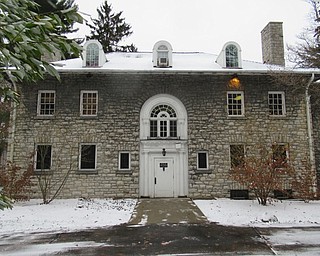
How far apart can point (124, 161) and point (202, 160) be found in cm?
387

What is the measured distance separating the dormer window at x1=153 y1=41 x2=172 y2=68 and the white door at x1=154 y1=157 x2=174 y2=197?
4909 mm

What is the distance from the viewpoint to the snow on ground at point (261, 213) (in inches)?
380

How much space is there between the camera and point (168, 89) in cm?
1537

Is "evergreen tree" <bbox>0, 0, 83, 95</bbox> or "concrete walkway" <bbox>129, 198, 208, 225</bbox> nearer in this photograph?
"evergreen tree" <bbox>0, 0, 83, 95</bbox>

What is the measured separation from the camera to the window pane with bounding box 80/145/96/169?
14852 millimetres

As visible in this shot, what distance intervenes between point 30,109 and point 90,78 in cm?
337

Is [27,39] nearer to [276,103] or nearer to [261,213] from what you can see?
[261,213]

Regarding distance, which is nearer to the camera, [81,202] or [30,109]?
[81,202]

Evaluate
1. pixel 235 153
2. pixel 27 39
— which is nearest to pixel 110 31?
pixel 235 153

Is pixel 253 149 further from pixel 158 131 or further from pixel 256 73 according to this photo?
pixel 158 131

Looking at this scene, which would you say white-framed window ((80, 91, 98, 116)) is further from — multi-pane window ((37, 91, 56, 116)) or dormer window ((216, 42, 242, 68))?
dormer window ((216, 42, 242, 68))

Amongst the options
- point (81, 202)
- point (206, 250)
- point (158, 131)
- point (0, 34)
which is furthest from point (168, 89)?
point (0, 34)

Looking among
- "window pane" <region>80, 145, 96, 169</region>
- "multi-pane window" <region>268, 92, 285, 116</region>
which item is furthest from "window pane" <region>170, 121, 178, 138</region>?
"multi-pane window" <region>268, 92, 285, 116</region>

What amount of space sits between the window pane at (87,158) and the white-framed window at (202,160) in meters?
5.20
